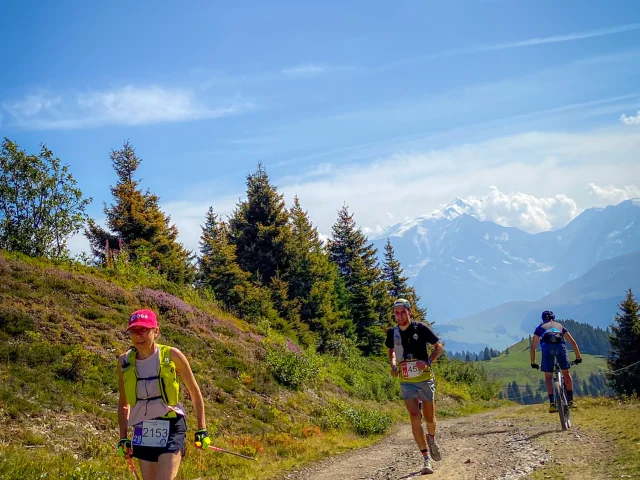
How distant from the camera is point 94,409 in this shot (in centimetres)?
1020

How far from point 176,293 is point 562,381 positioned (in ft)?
50.1

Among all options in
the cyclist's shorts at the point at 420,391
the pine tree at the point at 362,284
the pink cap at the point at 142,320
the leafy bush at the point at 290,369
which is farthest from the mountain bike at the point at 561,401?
the pine tree at the point at 362,284

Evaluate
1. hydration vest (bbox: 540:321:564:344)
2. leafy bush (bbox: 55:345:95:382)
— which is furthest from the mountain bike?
leafy bush (bbox: 55:345:95:382)

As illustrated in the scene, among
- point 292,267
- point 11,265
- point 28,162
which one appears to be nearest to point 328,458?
point 11,265

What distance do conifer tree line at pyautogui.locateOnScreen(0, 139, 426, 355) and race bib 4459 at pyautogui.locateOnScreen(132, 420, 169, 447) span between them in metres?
16.9

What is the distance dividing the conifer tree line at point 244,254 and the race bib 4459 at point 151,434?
1686cm

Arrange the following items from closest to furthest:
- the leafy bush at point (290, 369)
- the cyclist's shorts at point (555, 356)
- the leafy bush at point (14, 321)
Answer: the cyclist's shorts at point (555, 356), the leafy bush at point (14, 321), the leafy bush at point (290, 369)

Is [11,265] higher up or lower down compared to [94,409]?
higher up

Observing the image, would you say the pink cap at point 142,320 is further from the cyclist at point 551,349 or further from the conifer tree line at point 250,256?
the conifer tree line at point 250,256

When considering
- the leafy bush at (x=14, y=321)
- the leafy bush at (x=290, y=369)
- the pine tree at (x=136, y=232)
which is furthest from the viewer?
the pine tree at (x=136, y=232)

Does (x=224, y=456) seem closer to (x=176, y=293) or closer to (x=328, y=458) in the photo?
(x=328, y=458)

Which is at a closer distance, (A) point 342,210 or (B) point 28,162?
(B) point 28,162

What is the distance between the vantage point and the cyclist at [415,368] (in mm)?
7961

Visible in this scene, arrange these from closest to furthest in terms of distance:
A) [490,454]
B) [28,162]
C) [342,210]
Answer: [490,454], [28,162], [342,210]
